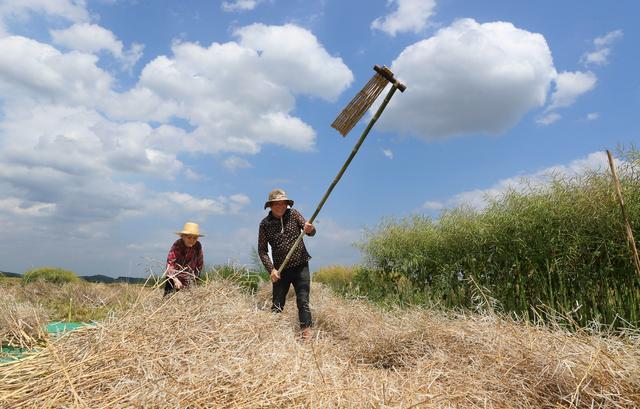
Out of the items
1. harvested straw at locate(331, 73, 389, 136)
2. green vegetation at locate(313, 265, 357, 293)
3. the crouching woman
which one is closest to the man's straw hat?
the crouching woman

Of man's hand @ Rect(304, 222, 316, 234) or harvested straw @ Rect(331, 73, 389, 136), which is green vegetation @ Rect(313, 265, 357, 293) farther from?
harvested straw @ Rect(331, 73, 389, 136)

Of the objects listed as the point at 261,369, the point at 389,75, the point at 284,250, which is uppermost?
the point at 389,75

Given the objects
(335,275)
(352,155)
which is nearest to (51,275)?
(335,275)

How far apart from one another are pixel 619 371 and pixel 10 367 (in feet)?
11.9

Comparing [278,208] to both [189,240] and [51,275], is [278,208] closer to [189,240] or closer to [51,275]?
[189,240]

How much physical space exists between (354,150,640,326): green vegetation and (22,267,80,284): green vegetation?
10.6m

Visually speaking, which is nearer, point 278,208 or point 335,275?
point 278,208

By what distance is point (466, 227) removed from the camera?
6805 mm

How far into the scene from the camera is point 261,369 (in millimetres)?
2664

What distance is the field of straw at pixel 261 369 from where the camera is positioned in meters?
2.44

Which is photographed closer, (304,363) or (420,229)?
(304,363)

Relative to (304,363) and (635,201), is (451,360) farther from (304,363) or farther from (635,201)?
(635,201)

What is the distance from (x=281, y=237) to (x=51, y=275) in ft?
35.7

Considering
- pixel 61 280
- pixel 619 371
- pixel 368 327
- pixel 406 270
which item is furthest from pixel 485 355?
pixel 61 280
